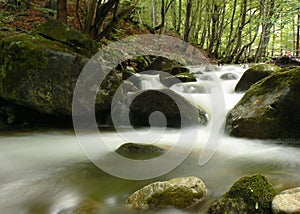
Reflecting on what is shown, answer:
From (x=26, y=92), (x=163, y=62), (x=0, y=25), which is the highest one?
(x=0, y=25)

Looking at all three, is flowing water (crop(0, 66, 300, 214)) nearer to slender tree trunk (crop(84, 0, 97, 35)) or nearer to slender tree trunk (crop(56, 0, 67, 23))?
slender tree trunk (crop(56, 0, 67, 23))

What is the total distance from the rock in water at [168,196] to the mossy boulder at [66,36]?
4418mm

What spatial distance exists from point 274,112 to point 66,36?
184 inches

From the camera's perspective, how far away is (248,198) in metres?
2.16

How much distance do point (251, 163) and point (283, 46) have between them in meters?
21.0

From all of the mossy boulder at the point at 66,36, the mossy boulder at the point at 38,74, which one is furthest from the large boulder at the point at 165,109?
the mossy boulder at the point at 66,36

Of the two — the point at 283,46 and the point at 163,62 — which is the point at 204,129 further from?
the point at 283,46

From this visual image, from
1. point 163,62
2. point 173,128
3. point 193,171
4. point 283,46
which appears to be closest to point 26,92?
point 173,128

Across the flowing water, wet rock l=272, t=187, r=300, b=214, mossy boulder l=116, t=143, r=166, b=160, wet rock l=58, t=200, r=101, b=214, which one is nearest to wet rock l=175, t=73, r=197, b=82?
the flowing water

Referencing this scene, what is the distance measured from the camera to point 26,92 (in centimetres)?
532

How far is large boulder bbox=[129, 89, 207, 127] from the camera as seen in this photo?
576 cm

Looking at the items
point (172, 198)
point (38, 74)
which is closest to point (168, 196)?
point (172, 198)

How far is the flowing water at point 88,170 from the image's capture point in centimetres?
276

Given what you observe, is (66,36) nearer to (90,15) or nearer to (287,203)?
(90,15)
